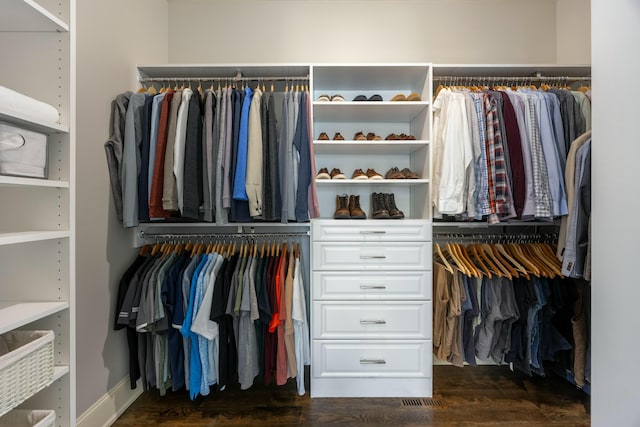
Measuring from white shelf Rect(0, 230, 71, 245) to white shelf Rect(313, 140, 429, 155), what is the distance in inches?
53.2

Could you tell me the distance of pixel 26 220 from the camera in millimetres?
1012

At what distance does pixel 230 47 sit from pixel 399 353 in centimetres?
252

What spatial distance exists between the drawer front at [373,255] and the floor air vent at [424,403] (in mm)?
807

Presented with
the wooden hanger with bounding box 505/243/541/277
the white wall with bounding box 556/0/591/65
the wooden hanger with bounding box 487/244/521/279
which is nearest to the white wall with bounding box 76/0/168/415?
the wooden hanger with bounding box 487/244/521/279

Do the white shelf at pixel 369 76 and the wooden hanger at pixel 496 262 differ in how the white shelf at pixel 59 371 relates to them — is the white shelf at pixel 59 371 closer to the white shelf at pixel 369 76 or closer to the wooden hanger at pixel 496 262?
the white shelf at pixel 369 76

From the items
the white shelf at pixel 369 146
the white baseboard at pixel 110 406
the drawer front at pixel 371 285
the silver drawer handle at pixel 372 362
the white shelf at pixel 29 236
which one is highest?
the white shelf at pixel 369 146

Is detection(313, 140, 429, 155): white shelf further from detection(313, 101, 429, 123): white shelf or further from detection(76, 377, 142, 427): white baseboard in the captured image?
detection(76, 377, 142, 427): white baseboard

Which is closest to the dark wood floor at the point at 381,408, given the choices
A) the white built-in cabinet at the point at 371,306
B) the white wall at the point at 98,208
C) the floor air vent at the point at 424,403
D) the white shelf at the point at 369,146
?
the floor air vent at the point at 424,403

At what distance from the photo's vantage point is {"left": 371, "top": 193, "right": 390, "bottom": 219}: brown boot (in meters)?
2.07

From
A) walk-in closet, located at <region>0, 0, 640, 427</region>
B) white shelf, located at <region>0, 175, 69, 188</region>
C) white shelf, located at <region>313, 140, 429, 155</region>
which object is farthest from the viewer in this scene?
white shelf, located at <region>313, 140, 429, 155</region>

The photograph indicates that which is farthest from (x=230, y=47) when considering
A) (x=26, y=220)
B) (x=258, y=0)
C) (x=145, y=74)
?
(x=26, y=220)

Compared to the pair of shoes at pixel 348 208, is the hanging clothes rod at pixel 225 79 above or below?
above

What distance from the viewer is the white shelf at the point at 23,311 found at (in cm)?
85

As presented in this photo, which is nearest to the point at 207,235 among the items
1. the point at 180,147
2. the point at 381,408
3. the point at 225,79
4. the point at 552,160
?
the point at 180,147
